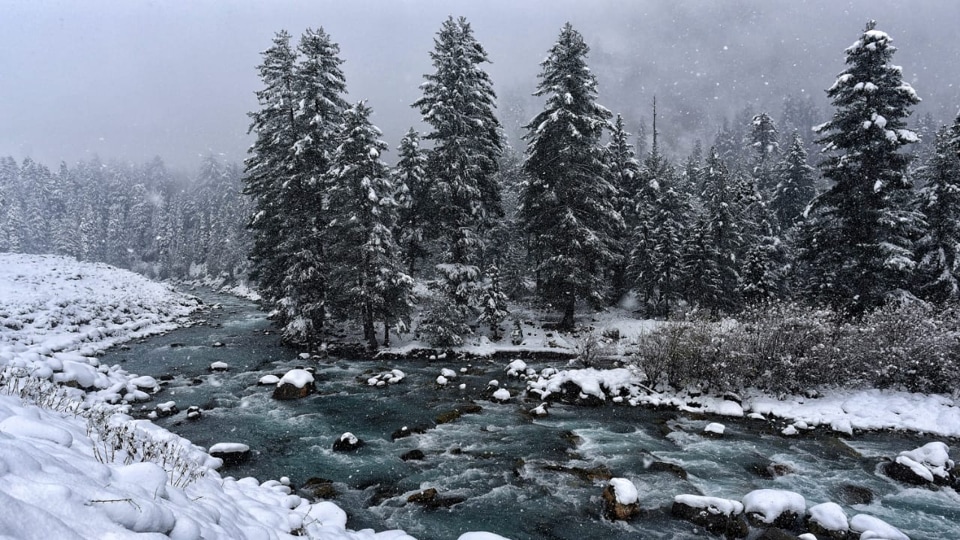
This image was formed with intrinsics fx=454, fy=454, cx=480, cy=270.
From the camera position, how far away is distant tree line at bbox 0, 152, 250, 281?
71.8 m

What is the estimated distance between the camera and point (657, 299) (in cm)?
3406

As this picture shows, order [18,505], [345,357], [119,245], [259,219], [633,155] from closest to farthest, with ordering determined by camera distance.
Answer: [18,505] → [345,357] → [259,219] → [633,155] → [119,245]

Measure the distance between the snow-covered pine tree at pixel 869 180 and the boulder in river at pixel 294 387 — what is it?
76.7 feet

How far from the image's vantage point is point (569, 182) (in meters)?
27.0

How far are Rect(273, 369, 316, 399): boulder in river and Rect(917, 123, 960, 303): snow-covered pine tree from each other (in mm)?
28657

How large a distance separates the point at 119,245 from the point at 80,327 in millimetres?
80138

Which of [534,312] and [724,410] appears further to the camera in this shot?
[534,312]

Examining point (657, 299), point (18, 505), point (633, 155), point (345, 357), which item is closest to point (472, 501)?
point (18, 505)

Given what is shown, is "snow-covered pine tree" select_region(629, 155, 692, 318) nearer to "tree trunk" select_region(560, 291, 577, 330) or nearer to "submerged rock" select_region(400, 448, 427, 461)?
"tree trunk" select_region(560, 291, 577, 330)

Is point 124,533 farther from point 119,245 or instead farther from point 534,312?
point 119,245

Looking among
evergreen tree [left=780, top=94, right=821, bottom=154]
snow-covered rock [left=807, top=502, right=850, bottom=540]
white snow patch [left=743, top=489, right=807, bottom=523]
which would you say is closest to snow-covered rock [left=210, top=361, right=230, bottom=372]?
white snow patch [left=743, top=489, right=807, bottom=523]

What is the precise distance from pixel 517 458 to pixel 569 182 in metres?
18.7

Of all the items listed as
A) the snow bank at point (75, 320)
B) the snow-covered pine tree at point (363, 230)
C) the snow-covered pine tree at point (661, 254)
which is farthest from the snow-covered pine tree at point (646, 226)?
the snow bank at point (75, 320)

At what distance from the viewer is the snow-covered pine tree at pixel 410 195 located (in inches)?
1167
